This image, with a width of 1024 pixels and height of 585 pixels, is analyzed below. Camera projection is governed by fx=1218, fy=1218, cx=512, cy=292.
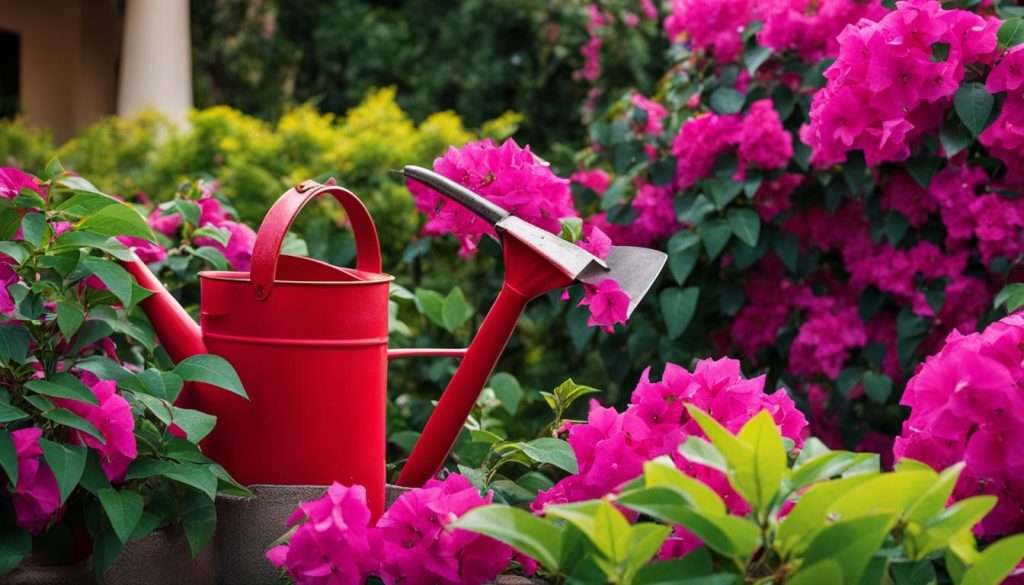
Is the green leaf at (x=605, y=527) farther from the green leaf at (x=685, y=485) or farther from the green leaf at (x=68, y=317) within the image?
the green leaf at (x=68, y=317)

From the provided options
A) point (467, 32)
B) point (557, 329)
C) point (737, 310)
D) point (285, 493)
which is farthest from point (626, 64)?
point (285, 493)

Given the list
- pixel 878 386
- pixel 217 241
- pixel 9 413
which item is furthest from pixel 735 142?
pixel 9 413

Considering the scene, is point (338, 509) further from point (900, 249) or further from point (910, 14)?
point (900, 249)

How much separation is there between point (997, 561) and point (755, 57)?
6.20 ft

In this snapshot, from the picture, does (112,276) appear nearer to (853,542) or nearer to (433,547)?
(433,547)

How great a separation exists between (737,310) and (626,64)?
238 inches

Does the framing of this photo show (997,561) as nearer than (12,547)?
Yes

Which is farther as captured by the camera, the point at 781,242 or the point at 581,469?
the point at 781,242

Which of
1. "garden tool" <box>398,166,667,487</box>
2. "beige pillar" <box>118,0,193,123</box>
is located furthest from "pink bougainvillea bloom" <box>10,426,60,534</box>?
"beige pillar" <box>118,0,193,123</box>

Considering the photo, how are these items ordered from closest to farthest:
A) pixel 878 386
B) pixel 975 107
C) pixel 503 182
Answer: pixel 503 182 < pixel 975 107 < pixel 878 386

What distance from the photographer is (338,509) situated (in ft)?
3.72

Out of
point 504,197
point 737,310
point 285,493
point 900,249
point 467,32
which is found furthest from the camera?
point 467,32

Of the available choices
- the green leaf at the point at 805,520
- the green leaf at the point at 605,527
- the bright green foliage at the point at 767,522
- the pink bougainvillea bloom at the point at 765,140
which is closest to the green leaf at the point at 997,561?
the bright green foliage at the point at 767,522

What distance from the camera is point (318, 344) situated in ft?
4.46
